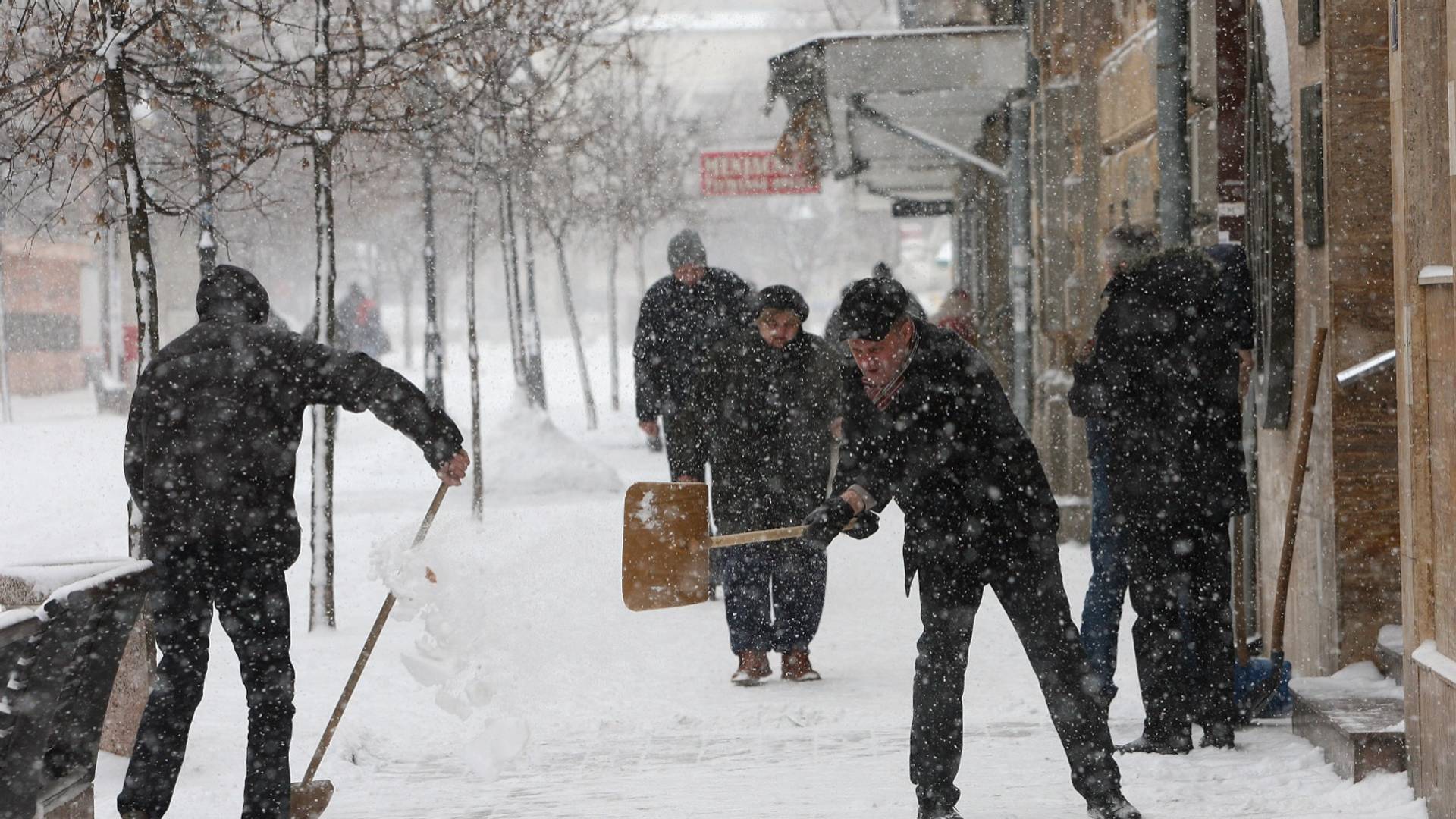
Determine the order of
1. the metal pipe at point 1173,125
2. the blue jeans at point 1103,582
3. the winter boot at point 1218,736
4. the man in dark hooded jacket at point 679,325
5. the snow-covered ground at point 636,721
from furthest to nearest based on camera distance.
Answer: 1. the man in dark hooded jacket at point 679,325
2. the metal pipe at point 1173,125
3. the blue jeans at point 1103,582
4. the winter boot at point 1218,736
5. the snow-covered ground at point 636,721

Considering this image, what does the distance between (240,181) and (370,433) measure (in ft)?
59.4

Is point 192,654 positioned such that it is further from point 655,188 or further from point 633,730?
point 655,188

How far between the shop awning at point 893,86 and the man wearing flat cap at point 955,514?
736 cm

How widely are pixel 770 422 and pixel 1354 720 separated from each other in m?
3.04

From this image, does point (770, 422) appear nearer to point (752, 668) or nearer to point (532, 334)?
point (752, 668)

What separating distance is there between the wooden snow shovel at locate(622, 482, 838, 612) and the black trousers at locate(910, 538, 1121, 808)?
1187mm

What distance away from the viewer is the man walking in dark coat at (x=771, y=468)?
7449 mm

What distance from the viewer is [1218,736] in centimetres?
572

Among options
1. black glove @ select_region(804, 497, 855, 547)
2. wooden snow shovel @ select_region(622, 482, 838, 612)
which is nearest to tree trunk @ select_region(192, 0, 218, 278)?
wooden snow shovel @ select_region(622, 482, 838, 612)

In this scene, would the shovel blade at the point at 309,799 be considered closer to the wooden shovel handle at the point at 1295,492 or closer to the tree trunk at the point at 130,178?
the tree trunk at the point at 130,178

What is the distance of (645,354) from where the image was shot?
912 centimetres

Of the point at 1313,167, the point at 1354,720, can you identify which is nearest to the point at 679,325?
the point at 1313,167

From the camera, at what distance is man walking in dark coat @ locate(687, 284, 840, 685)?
745 centimetres

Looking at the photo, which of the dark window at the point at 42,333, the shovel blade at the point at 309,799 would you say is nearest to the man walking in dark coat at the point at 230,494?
the shovel blade at the point at 309,799
